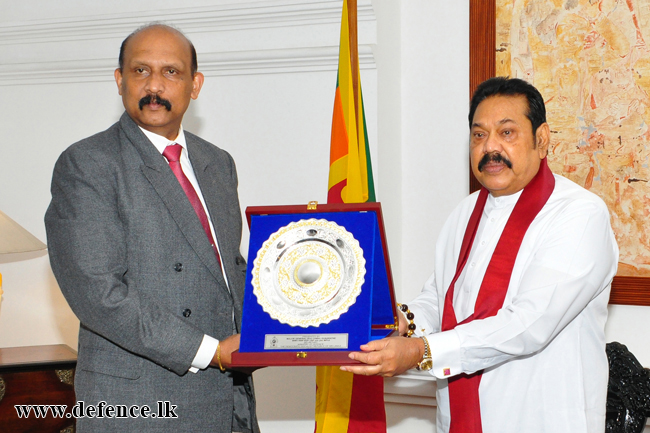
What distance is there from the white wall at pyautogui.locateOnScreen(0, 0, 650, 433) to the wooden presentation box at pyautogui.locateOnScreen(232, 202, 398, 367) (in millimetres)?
1284

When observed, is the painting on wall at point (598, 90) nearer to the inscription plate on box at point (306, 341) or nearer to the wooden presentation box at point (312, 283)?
the wooden presentation box at point (312, 283)

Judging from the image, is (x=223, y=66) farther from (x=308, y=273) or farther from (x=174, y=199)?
(x=308, y=273)

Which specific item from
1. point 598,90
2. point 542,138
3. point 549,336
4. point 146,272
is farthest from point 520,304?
point 598,90

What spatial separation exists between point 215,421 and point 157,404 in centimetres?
21

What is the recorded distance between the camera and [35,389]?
3236 millimetres

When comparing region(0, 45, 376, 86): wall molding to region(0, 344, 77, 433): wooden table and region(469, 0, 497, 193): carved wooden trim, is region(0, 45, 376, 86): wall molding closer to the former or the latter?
region(469, 0, 497, 193): carved wooden trim

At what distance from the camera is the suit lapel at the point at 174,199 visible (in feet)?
7.43

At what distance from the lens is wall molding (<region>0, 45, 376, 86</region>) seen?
11.6ft

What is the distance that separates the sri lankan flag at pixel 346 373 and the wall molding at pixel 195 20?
1.40 feet

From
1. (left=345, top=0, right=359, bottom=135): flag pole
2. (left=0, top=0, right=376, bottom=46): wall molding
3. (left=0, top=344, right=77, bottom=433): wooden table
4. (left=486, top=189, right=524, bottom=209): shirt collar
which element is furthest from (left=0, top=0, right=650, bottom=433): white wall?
(left=486, top=189, right=524, bottom=209): shirt collar

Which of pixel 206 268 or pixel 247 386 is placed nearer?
pixel 206 268

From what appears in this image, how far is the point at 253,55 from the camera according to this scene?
361 cm

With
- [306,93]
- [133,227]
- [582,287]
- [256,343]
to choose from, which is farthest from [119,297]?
[306,93]

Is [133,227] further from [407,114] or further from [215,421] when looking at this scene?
[407,114]
